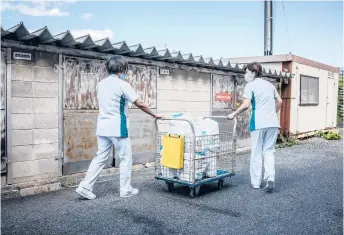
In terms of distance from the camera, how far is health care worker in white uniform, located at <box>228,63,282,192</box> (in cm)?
531

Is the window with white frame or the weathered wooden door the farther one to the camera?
the window with white frame

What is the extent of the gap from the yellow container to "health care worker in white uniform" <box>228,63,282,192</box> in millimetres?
1234

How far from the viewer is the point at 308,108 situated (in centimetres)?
1291

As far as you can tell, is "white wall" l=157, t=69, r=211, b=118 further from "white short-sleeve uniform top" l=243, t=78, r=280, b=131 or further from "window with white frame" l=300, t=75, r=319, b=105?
"window with white frame" l=300, t=75, r=319, b=105

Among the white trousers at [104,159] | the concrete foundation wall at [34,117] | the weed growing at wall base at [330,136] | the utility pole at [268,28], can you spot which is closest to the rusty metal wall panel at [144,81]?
the concrete foundation wall at [34,117]

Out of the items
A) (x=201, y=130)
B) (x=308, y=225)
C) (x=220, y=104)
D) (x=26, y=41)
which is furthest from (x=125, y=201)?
(x=220, y=104)

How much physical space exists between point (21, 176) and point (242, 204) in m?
3.31

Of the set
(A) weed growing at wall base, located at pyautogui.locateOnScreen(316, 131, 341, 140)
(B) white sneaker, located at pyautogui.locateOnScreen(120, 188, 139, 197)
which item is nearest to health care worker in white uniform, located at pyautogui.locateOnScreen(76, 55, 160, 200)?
(B) white sneaker, located at pyautogui.locateOnScreen(120, 188, 139, 197)

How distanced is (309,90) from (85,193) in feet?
35.0

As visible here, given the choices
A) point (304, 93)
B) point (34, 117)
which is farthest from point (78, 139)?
point (304, 93)

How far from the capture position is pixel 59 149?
18.3ft

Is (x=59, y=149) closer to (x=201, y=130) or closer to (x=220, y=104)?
(x=201, y=130)

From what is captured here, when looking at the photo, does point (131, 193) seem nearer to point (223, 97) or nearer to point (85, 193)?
point (85, 193)

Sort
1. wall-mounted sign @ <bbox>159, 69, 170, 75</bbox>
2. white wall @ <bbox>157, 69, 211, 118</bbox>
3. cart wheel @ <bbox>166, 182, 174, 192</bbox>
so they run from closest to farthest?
1. cart wheel @ <bbox>166, 182, 174, 192</bbox>
2. wall-mounted sign @ <bbox>159, 69, 170, 75</bbox>
3. white wall @ <bbox>157, 69, 211, 118</bbox>
